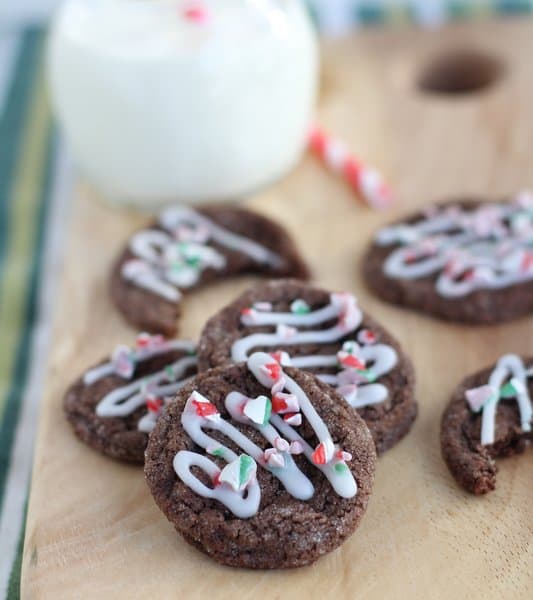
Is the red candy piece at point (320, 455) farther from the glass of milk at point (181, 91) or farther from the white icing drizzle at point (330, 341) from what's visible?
the glass of milk at point (181, 91)

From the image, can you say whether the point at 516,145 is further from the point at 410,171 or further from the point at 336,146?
the point at 336,146

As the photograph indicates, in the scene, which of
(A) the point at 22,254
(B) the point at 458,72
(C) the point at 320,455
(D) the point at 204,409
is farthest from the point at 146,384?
(B) the point at 458,72

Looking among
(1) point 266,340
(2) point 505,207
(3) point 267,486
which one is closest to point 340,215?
(2) point 505,207

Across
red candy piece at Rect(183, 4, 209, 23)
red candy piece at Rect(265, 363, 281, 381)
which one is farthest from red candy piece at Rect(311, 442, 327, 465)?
red candy piece at Rect(183, 4, 209, 23)

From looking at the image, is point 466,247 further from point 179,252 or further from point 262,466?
point 262,466

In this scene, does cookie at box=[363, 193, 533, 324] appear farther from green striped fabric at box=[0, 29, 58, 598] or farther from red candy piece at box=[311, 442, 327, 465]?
green striped fabric at box=[0, 29, 58, 598]

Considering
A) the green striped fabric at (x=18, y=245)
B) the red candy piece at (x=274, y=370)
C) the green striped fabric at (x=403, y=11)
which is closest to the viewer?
the red candy piece at (x=274, y=370)

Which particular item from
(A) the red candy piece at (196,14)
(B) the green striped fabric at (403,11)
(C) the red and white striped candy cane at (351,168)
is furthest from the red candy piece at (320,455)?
(B) the green striped fabric at (403,11)
